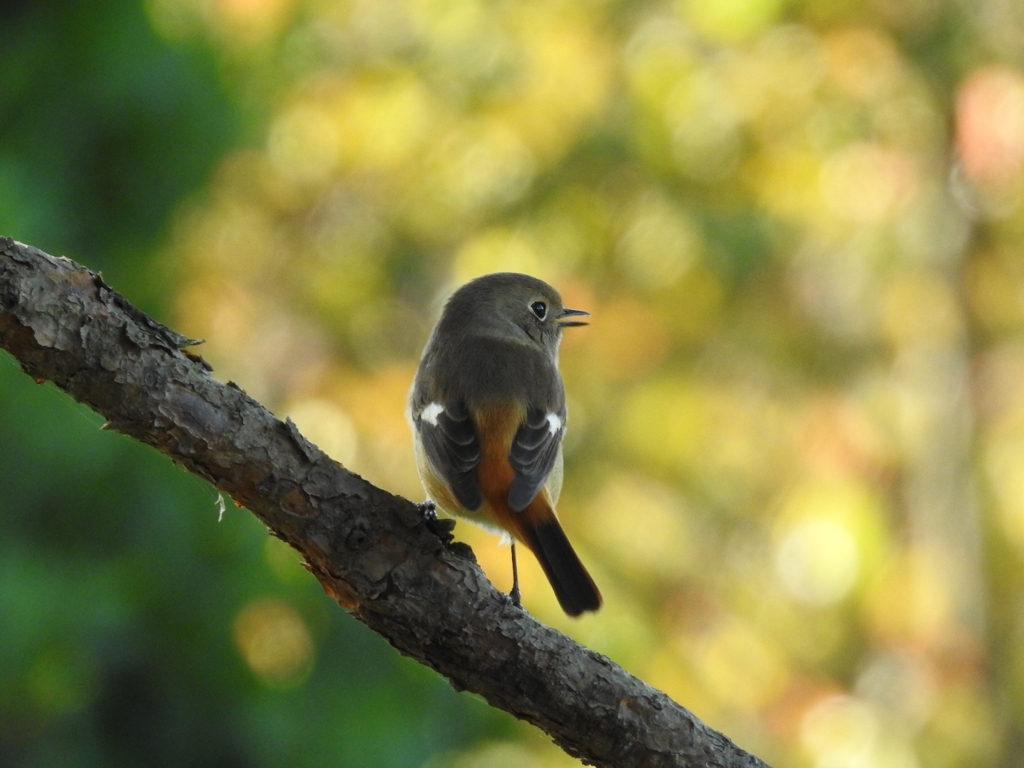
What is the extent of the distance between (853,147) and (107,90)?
5.12 meters

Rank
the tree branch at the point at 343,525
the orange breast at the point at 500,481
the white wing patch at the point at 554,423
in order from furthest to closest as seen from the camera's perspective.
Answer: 1. the white wing patch at the point at 554,423
2. the orange breast at the point at 500,481
3. the tree branch at the point at 343,525

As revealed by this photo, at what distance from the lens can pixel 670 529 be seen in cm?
927

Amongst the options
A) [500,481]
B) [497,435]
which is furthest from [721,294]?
[500,481]

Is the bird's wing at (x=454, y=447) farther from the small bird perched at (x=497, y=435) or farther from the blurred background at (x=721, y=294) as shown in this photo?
the blurred background at (x=721, y=294)

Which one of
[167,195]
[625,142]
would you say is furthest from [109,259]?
[625,142]

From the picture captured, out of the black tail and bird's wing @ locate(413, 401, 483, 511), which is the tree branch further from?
bird's wing @ locate(413, 401, 483, 511)

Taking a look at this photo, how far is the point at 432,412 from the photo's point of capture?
14.1 ft

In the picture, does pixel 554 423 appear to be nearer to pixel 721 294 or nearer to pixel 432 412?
pixel 432 412

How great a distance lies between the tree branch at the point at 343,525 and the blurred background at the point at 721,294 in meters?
4.49

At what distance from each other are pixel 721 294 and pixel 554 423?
16.6 ft

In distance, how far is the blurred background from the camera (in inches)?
331

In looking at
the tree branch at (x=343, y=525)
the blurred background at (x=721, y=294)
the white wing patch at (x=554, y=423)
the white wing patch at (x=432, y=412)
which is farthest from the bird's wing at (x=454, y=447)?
the blurred background at (x=721, y=294)

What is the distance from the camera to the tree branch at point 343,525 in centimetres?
258

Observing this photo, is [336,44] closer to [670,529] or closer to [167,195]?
[167,195]
